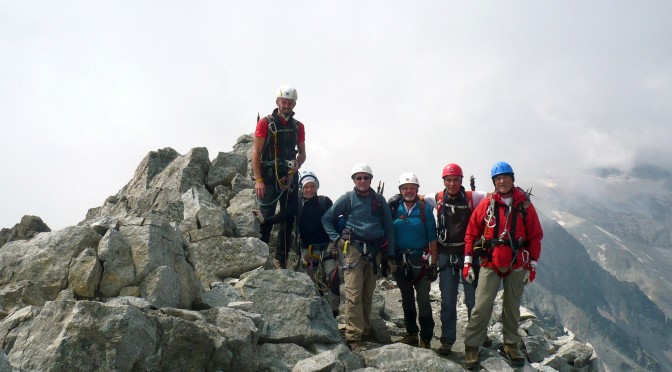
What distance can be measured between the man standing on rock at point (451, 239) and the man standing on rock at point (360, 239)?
128 cm

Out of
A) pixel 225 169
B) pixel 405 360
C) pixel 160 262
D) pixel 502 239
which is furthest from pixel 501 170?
pixel 225 169

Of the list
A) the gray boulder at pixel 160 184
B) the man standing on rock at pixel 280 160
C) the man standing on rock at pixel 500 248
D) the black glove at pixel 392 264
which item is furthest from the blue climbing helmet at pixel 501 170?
the gray boulder at pixel 160 184

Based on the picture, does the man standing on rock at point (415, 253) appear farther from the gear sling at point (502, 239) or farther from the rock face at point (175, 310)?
the gear sling at point (502, 239)

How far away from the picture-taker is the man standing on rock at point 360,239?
11.9 m

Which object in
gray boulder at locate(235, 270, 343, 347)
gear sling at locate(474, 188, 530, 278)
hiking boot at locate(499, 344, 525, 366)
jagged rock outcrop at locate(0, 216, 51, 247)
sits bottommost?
hiking boot at locate(499, 344, 525, 366)

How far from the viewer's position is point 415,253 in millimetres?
12398

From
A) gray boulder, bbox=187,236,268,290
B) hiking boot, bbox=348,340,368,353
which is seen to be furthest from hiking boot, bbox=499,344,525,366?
gray boulder, bbox=187,236,268,290

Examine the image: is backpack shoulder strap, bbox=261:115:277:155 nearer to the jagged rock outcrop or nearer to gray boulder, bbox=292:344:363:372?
gray boulder, bbox=292:344:363:372

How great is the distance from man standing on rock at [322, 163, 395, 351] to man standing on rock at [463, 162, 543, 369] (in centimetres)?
215

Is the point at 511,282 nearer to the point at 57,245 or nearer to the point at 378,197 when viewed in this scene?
the point at 378,197

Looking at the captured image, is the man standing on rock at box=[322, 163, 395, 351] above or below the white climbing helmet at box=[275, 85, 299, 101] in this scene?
below

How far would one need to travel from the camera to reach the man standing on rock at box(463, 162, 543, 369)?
1115 centimetres

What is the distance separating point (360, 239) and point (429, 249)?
A: 1.79 m

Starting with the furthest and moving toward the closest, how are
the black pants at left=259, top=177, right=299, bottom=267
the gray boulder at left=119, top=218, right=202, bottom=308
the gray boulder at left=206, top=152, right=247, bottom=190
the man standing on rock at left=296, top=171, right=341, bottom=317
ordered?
the gray boulder at left=206, top=152, right=247, bottom=190
the black pants at left=259, top=177, right=299, bottom=267
the man standing on rock at left=296, top=171, right=341, bottom=317
the gray boulder at left=119, top=218, right=202, bottom=308
